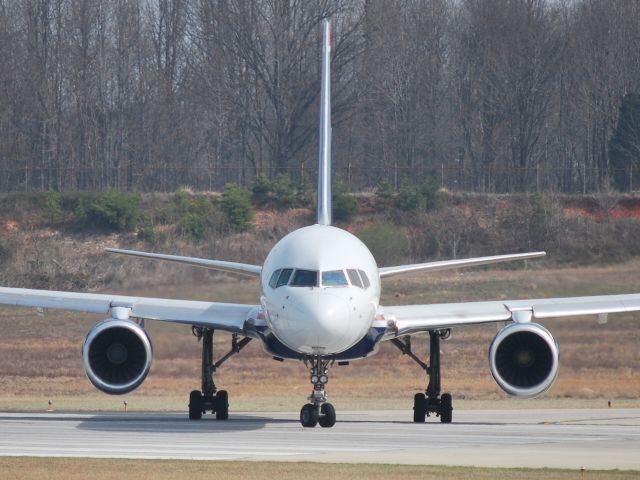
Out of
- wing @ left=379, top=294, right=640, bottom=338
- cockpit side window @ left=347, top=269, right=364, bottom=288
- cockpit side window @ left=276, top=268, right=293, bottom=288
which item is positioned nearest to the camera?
cockpit side window @ left=276, top=268, right=293, bottom=288

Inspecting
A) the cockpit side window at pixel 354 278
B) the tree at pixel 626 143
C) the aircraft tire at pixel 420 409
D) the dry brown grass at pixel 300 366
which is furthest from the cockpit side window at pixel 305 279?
the tree at pixel 626 143

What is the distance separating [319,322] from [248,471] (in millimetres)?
5574

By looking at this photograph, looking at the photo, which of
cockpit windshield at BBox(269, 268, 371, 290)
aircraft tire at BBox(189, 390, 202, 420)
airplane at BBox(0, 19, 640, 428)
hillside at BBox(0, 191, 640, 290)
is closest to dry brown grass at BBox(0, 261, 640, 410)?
aircraft tire at BBox(189, 390, 202, 420)

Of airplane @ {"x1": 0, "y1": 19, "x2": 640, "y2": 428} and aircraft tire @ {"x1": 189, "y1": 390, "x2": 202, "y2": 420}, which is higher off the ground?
airplane @ {"x1": 0, "y1": 19, "x2": 640, "y2": 428}

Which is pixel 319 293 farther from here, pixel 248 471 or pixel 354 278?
pixel 248 471

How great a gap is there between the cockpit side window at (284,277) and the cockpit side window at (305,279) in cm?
17

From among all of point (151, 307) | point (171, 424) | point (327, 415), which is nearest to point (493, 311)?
point (327, 415)

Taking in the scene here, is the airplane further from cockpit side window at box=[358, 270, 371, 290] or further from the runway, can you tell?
the runway

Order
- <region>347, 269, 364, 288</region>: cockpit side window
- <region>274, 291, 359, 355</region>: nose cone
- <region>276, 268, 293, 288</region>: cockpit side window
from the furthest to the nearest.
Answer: <region>347, 269, 364, 288</region>: cockpit side window < <region>276, 268, 293, 288</region>: cockpit side window < <region>274, 291, 359, 355</region>: nose cone

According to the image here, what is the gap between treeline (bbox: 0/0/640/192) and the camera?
83.1m

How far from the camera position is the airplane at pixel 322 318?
23.8 meters

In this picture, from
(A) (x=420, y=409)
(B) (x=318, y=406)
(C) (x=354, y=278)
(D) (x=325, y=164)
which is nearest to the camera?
(C) (x=354, y=278)

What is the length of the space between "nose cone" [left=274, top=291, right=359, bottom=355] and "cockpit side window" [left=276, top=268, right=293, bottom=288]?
1.99 ft

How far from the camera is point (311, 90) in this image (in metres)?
85.9
